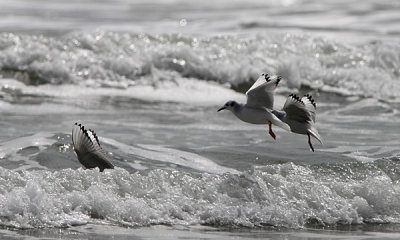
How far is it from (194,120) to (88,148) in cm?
467

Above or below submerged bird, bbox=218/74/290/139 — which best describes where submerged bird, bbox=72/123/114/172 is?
below

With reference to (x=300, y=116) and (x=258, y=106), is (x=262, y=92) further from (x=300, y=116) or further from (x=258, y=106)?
(x=300, y=116)

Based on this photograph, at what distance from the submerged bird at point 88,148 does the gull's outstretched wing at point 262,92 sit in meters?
1.29

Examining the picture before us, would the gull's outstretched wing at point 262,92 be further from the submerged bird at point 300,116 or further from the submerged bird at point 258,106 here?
the submerged bird at point 300,116

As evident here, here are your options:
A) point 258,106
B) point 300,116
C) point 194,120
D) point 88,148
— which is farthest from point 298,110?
point 194,120

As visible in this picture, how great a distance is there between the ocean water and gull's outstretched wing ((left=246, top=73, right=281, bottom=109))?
59 centimetres

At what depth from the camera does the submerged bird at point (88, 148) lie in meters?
6.78

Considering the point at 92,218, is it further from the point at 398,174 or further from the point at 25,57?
the point at 25,57

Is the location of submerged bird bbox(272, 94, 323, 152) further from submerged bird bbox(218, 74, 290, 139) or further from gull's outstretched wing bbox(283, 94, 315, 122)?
submerged bird bbox(218, 74, 290, 139)

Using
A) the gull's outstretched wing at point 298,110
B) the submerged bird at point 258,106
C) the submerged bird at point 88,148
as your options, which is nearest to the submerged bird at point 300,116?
the gull's outstretched wing at point 298,110

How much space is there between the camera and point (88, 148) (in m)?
6.88

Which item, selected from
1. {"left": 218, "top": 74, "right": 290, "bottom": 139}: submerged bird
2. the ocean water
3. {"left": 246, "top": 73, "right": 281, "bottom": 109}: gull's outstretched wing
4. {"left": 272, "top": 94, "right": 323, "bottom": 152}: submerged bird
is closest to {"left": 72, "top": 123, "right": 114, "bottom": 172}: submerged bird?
the ocean water

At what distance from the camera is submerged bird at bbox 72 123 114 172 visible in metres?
6.78

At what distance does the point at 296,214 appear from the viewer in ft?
22.4
